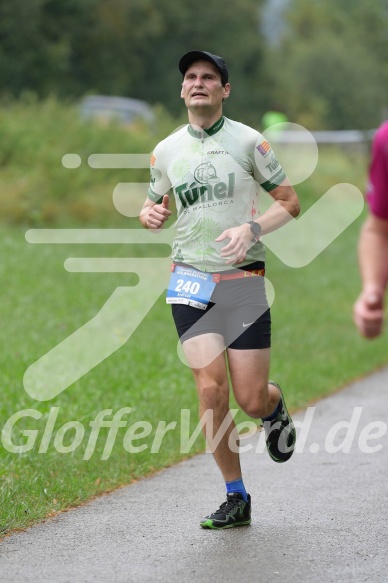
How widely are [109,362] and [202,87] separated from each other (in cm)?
545

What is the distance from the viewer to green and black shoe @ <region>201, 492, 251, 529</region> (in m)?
6.56

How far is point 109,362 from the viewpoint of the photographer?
11.6 m

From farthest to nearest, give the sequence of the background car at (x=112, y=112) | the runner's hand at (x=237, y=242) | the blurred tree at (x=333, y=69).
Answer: the blurred tree at (x=333, y=69), the background car at (x=112, y=112), the runner's hand at (x=237, y=242)

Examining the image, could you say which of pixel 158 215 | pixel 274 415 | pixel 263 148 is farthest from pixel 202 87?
pixel 274 415

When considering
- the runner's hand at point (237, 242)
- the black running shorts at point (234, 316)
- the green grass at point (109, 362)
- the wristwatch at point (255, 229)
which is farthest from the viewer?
the green grass at point (109, 362)

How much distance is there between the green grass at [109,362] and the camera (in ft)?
25.2

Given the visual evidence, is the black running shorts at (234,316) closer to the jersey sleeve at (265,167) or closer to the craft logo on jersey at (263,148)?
the jersey sleeve at (265,167)

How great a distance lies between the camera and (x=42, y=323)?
13.4m

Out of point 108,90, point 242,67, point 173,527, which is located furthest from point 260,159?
point 242,67

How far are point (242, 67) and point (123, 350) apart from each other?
58.5m

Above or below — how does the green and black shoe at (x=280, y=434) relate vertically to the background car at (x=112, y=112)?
below

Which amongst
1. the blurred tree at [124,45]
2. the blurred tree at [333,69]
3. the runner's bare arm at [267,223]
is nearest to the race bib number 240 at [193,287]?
the runner's bare arm at [267,223]

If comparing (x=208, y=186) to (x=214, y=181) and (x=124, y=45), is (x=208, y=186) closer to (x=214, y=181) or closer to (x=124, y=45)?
(x=214, y=181)

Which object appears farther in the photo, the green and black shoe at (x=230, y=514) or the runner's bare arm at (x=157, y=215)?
the green and black shoe at (x=230, y=514)
